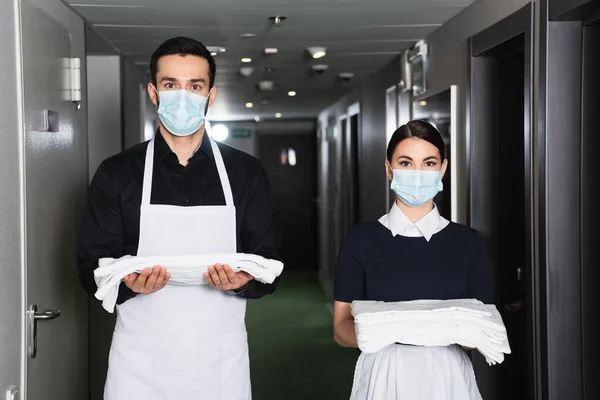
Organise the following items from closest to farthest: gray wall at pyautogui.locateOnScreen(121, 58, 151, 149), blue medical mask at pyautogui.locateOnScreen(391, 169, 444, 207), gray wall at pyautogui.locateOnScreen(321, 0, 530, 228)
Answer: blue medical mask at pyautogui.locateOnScreen(391, 169, 444, 207)
gray wall at pyautogui.locateOnScreen(321, 0, 530, 228)
gray wall at pyautogui.locateOnScreen(121, 58, 151, 149)

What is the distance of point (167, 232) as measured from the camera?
6.72 feet

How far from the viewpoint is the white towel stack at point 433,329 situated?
5.57ft

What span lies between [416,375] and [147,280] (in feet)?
2.23

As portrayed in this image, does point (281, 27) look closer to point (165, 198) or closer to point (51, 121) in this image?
point (51, 121)

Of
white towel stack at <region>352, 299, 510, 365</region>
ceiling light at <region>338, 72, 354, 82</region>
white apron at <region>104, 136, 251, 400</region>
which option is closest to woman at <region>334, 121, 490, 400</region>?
white towel stack at <region>352, 299, 510, 365</region>

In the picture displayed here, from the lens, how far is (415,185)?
1.93m

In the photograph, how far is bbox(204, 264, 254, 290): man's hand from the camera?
1.87 meters

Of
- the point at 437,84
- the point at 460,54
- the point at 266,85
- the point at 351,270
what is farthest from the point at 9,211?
the point at 266,85

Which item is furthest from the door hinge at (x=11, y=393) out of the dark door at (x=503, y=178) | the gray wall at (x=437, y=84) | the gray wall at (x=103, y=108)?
the gray wall at (x=103, y=108)

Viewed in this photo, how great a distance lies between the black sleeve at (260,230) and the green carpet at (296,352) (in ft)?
8.82

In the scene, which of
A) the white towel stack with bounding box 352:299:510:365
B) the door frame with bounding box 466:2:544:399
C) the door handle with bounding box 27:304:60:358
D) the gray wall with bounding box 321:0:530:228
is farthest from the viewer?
the gray wall with bounding box 321:0:530:228

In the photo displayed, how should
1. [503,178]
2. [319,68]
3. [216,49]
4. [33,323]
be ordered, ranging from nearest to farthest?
[33,323]
[503,178]
[216,49]
[319,68]

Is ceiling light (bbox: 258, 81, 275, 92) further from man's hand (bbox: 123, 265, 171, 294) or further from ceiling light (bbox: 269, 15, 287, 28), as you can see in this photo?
man's hand (bbox: 123, 265, 171, 294)

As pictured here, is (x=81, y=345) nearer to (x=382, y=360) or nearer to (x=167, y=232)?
(x=167, y=232)
